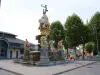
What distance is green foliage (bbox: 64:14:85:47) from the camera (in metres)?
61.7

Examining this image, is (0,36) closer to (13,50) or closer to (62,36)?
(13,50)

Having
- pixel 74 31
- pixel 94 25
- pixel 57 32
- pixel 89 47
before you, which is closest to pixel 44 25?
pixel 74 31

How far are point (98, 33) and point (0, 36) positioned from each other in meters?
28.0

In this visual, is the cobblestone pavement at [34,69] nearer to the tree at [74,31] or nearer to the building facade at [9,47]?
the tree at [74,31]

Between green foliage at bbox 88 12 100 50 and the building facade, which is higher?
green foliage at bbox 88 12 100 50

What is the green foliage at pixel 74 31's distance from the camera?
61.7 meters

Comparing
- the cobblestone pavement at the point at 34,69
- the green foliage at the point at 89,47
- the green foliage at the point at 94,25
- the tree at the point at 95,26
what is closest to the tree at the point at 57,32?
the green foliage at the point at 94,25

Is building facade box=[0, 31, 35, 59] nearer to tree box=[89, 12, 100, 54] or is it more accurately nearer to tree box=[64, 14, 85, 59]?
tree box=[64, 14, 85, 59]

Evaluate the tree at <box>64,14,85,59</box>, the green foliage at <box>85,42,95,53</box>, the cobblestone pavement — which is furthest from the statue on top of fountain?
the green foliage at <box>85,42,95,53</box>

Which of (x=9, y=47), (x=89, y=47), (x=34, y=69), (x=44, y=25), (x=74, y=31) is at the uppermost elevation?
(x=74, y=31)

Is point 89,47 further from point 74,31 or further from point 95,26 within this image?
point 74,31

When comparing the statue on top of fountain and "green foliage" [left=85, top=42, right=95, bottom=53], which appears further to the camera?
"green foliage" [left=85, top=42, right=95, bottom=53]

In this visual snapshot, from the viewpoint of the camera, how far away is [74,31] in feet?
204

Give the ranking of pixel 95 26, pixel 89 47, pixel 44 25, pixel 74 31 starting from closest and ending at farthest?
pixel 44 25 → pixel 74 31 → pixel 95 26 → pixel 89 47
